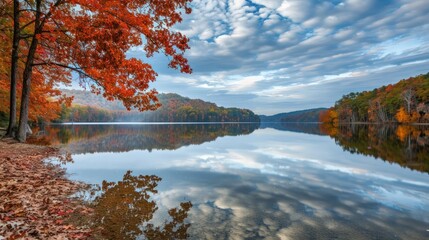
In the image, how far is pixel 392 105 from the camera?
13012 centimetres

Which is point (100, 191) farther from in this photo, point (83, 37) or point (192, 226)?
point (83, 37)

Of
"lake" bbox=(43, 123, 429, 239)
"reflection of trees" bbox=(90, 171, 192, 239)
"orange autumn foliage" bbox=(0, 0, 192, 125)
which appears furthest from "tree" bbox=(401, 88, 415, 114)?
"reflection of trees" bbox=(90, 171, 192, 239)

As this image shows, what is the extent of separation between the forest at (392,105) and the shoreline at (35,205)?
12437 cm

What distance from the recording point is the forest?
111 metres

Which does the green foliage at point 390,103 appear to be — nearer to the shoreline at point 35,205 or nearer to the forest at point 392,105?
the forest at point 392,105

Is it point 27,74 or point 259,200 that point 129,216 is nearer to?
point 259,200

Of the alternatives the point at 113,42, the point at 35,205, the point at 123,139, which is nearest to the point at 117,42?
the point at 113,42

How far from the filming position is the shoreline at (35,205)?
5.46 m

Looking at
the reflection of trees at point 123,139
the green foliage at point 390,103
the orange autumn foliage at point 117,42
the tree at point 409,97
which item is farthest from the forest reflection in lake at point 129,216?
the tree at point 409,97

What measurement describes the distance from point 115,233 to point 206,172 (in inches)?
342

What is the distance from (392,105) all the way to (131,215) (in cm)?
15118

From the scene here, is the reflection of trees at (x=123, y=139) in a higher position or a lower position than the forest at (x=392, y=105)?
lower

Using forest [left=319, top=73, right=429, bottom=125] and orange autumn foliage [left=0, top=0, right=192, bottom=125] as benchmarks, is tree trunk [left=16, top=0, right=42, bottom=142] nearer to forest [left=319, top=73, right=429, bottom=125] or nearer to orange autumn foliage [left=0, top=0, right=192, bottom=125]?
orange autumn foliage [left=0, top=0, right=192, bottom=125]

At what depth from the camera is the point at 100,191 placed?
9.68m
